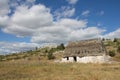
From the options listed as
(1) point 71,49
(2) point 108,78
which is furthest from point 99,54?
(2) point 108,78

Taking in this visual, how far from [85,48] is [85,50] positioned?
26.2 inches

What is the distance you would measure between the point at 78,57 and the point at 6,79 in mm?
30970

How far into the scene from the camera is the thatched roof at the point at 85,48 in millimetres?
45188

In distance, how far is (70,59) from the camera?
48.6 m

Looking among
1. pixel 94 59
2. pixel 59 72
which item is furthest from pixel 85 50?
pixel 59 72

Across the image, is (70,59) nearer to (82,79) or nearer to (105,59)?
(105,59)

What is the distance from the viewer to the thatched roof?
45188 mm

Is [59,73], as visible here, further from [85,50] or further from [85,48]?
[85,48]

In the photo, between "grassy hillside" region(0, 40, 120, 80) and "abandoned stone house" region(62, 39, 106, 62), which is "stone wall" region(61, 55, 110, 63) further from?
"grassy hillside" region(0, 40, 120, 80)

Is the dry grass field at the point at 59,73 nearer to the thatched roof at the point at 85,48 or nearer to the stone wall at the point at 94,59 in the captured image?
the stone wall at the point at 94,59

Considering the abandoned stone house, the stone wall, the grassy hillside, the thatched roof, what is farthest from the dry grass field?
the thatched roof

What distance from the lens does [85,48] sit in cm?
4784

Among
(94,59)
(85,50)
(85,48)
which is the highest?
(85,48)

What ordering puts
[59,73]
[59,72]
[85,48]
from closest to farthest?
[59,73] < [59,72] < [85,48]
